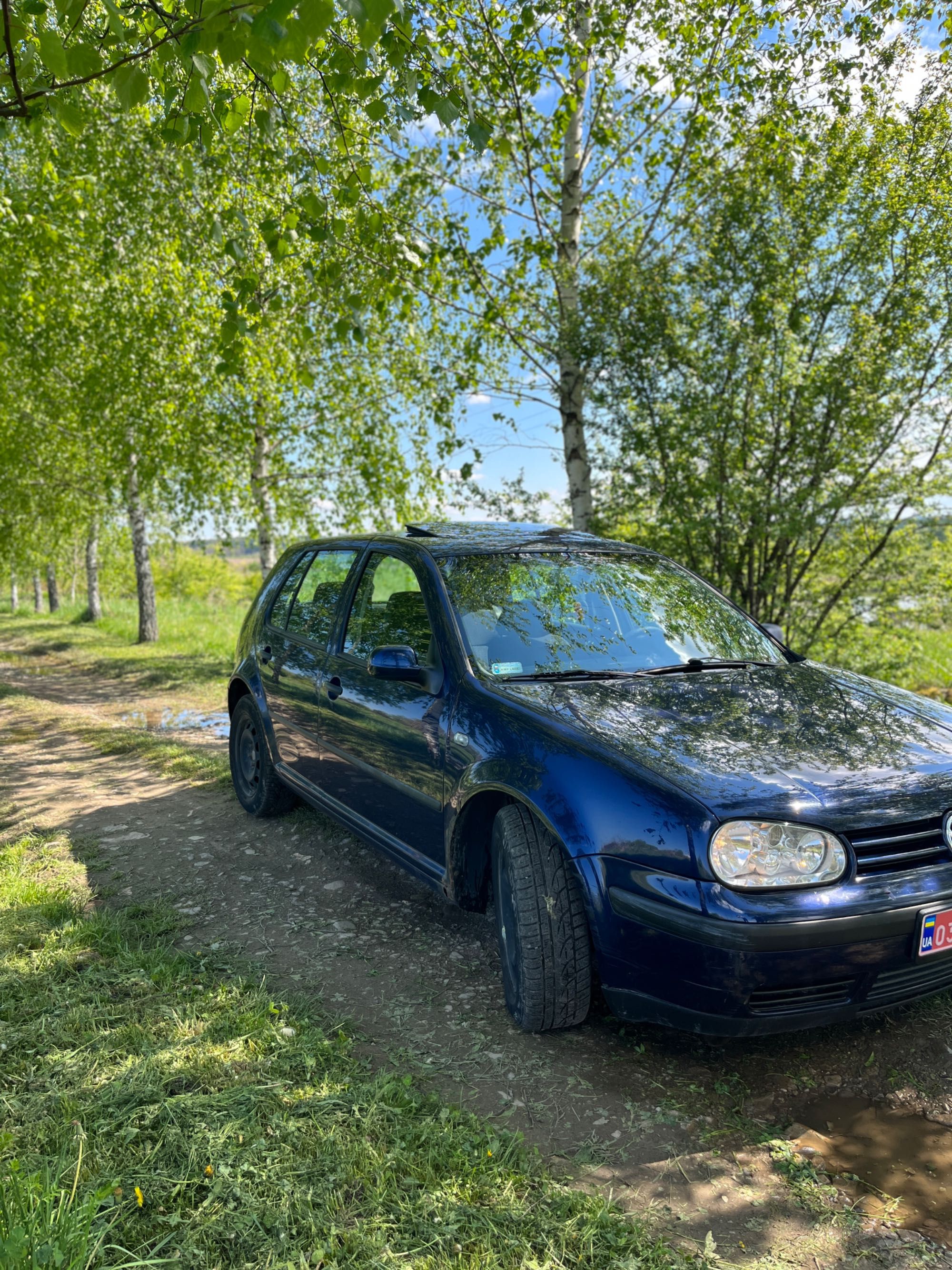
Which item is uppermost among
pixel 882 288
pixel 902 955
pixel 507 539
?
pixel 882 288

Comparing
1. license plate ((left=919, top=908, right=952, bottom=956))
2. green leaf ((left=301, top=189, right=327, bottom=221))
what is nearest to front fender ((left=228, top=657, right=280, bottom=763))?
green leaf ((left=301, top=189, right=327, bottom=221))

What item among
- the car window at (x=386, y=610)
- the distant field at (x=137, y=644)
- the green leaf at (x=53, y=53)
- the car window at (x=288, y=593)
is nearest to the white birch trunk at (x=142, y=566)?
the distant field at (x=137, y=644)

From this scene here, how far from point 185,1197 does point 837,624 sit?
28.4 ft

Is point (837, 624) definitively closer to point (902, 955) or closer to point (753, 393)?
point (753, 393)

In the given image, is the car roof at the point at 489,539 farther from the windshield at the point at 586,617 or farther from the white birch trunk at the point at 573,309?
the white birch trunk at the point at 573,309

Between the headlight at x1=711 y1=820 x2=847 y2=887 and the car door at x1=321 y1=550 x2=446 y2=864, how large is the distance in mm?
1224

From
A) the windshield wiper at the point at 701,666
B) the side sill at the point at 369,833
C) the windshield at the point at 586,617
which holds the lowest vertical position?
the side sill at the point at 369,833

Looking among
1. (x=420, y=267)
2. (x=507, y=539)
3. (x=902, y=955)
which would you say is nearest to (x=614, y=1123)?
(x=902, y=955)

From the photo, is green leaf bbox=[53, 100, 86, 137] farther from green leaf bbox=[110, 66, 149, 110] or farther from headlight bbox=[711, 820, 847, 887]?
headlight bbox=[711, 820, 847, 887]

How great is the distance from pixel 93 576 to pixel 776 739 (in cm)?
2496

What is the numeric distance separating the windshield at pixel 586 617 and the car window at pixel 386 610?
0.23 m

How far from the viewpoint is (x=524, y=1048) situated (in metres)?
2.99

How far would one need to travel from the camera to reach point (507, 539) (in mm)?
4375

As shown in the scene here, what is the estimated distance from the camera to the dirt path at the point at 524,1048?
2.29 m
